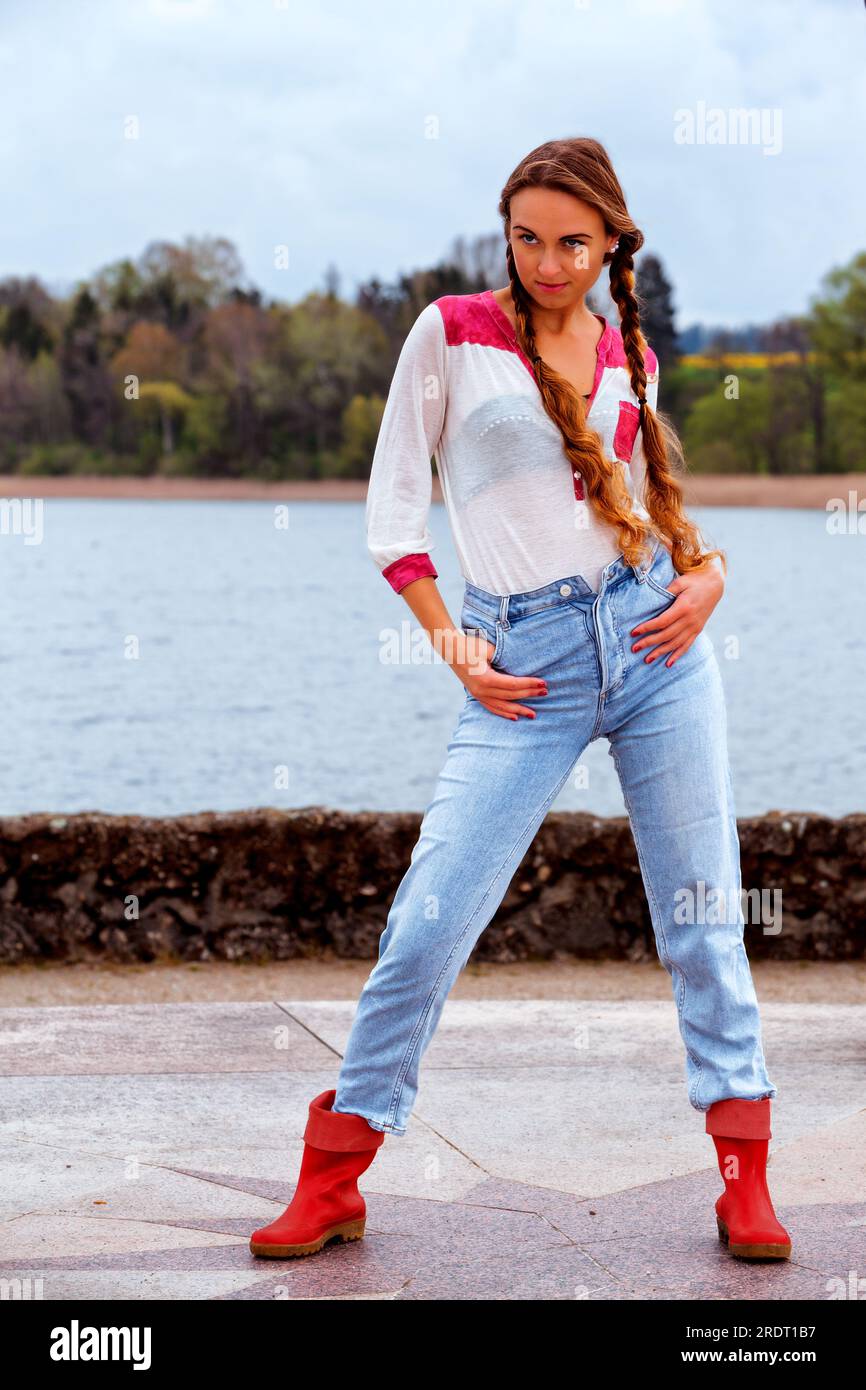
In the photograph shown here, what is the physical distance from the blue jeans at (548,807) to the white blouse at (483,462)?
6cm

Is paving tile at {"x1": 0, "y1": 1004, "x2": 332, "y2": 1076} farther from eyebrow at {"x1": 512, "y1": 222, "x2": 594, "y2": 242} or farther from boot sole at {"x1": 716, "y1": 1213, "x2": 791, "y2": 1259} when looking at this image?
eyebrow at {"x1": 512, "y1": 222, "x2": 594, "y2": 242}

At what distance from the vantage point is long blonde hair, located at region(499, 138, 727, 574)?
10.3ft

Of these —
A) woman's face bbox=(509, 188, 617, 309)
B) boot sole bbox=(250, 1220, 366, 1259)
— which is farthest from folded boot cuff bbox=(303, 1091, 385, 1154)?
woman's face bbox=(509, 188, 617, 309)

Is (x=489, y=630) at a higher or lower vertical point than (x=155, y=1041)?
higher

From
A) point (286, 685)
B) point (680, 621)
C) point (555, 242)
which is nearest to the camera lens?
point (555, 242)

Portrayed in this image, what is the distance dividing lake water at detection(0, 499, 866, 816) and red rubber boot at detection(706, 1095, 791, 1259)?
2811mm

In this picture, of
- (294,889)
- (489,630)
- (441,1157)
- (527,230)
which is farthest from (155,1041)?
(527,230)

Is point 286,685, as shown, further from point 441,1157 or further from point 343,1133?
point 343,1133

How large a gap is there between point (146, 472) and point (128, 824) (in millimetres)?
47197

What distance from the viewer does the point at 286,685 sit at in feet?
109

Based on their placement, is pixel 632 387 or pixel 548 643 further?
pixel 632 387

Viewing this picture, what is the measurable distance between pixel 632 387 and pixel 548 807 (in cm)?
76

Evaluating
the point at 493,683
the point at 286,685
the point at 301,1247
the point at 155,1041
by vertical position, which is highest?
the point at 493,683

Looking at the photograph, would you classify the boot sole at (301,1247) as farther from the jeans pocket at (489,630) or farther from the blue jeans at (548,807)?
the jeans pocket at (489,630)
